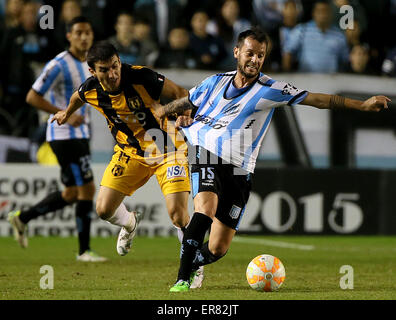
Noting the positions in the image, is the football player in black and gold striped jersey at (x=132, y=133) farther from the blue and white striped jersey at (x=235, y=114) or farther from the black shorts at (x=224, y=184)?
the black shorts at (x=224, y=184)

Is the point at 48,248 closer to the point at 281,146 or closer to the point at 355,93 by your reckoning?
the point at 281,146

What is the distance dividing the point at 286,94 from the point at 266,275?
4.82 ft

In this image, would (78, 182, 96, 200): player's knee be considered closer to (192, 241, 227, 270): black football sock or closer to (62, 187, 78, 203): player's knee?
(62, 187, 78, 203): player's knee

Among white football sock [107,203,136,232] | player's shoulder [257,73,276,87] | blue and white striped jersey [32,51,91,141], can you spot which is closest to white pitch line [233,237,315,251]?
blue and white striped jersey [32,51,91,141]

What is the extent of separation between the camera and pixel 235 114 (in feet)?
23.1

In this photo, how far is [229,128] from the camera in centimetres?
704

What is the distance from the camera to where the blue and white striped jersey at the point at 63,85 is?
973cm

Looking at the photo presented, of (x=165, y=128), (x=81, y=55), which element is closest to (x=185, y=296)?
(x=165, y=128)

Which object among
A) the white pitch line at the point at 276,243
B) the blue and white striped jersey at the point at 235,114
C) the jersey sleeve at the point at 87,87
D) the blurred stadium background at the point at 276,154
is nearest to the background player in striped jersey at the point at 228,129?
the blue and white striped jersey at the point at 235,114

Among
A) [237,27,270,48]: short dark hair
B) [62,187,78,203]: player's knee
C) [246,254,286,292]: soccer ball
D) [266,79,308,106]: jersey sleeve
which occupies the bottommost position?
[246,254,286,292]: soccer ball

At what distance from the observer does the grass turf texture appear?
668 centimetres

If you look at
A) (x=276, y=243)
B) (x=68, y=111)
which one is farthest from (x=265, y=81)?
(x=276, y=243)

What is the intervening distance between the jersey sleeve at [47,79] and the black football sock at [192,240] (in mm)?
3656

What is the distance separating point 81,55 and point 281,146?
4496 millimetres
